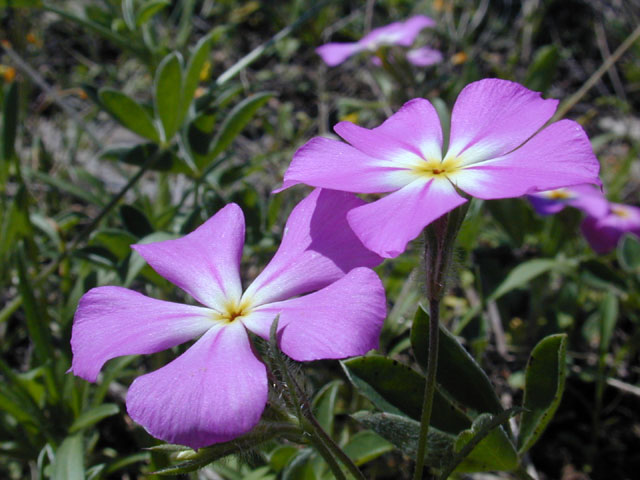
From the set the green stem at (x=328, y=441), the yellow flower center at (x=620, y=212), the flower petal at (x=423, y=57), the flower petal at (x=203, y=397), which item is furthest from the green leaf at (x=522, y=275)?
the flower petal at (x=423, y=57)

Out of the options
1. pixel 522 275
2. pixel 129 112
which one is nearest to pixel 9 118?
pixel 129 112

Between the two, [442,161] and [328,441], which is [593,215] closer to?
[442,161]

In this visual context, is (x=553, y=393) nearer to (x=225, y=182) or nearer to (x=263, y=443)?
(x=263, y=443)

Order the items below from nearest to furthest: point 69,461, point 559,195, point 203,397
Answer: point 203,397 → point 69,461 → point 559,195

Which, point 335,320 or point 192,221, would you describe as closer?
point 335,320

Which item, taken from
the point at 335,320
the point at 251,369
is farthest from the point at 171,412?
the point at 335,320

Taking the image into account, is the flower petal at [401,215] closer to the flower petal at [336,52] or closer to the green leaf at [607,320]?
the green leaf at [607,320]

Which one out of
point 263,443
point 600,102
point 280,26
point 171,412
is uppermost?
point 171,412

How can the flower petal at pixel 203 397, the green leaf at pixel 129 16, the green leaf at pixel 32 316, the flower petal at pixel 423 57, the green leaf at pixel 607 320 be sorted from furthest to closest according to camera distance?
the flower petal at pixel 423 57 → the green leaf at pixel 129 16 → the green leaf at pixel 607 320 → the green leaf at pixel 32 316 → the flower petal at pixel 203 397
